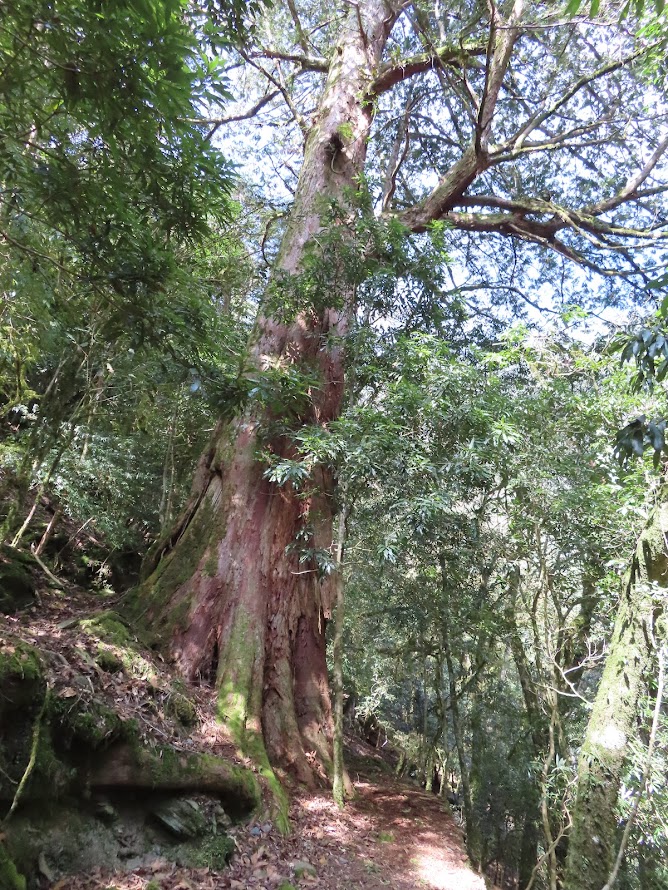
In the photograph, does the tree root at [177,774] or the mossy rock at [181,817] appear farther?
the mossy rock at [181,817]

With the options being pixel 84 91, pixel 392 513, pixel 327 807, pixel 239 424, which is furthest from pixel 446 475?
pixel 84 91

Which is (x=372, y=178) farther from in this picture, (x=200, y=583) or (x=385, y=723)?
(x=385, y=723)

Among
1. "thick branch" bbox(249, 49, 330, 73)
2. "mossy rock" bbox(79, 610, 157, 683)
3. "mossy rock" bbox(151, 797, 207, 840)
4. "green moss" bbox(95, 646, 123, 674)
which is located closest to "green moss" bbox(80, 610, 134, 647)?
"mossy rock" bbox(79, 610, 157, 683)

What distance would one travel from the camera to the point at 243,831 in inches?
163

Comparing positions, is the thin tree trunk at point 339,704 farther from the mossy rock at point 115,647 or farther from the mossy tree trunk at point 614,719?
the mossy tree trunk at point 614,719

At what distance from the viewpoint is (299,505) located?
6430 mm

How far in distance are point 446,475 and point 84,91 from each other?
396 cm

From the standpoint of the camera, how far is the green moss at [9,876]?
253cm

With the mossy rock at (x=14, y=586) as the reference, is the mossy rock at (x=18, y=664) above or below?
below

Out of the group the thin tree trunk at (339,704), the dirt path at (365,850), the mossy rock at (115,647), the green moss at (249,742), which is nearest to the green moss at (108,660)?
the mossy rock at (115,647)

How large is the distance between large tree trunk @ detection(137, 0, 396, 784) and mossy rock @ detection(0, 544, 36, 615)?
1.06 m

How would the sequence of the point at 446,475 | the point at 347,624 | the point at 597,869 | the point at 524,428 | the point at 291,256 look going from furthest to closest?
1. the point at 347,624
2. the point at 291,256
3. the point at 524,428
4. the point at 446,475
5. the point at 597,869

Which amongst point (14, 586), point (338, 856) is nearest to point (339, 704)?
point (338, 856)

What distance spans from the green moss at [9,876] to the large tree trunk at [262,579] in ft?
7.87
